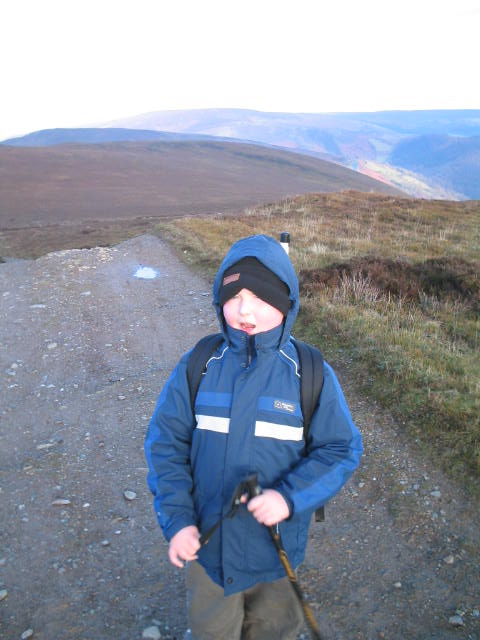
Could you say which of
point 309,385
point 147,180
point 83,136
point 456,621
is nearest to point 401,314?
point 456,621

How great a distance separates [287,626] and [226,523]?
474 mm

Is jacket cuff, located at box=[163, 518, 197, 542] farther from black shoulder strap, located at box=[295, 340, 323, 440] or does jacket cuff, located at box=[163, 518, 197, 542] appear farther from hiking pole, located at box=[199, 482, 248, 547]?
black shoulder strap, located at box=[295, 340, 323, 440]

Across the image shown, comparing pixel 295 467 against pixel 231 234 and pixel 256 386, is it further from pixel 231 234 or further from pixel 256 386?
pixel 231 234

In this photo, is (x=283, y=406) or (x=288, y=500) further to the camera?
(x=283, y=406)

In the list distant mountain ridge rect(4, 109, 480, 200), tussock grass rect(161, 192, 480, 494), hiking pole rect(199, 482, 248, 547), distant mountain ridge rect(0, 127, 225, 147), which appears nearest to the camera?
hiking pole rect(199, 482, 248, 547)

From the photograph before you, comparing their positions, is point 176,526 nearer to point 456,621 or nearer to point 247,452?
point 247,452

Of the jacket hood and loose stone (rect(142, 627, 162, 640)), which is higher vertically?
the jacket hood

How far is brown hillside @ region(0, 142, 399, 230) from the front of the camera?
27.1 metres

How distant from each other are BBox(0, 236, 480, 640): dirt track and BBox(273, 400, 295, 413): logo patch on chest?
4.29ft

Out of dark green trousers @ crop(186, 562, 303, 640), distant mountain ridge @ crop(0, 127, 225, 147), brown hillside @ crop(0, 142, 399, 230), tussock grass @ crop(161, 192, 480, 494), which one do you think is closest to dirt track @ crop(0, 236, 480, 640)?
tussock grass @ crop(161, 192, 480, 494)

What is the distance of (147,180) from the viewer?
137 ft

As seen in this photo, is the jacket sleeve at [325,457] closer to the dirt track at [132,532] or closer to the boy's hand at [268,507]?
the boy's hand at [268,507]

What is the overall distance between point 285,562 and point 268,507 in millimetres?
214

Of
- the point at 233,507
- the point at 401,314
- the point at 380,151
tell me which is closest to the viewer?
the point at 233,507
